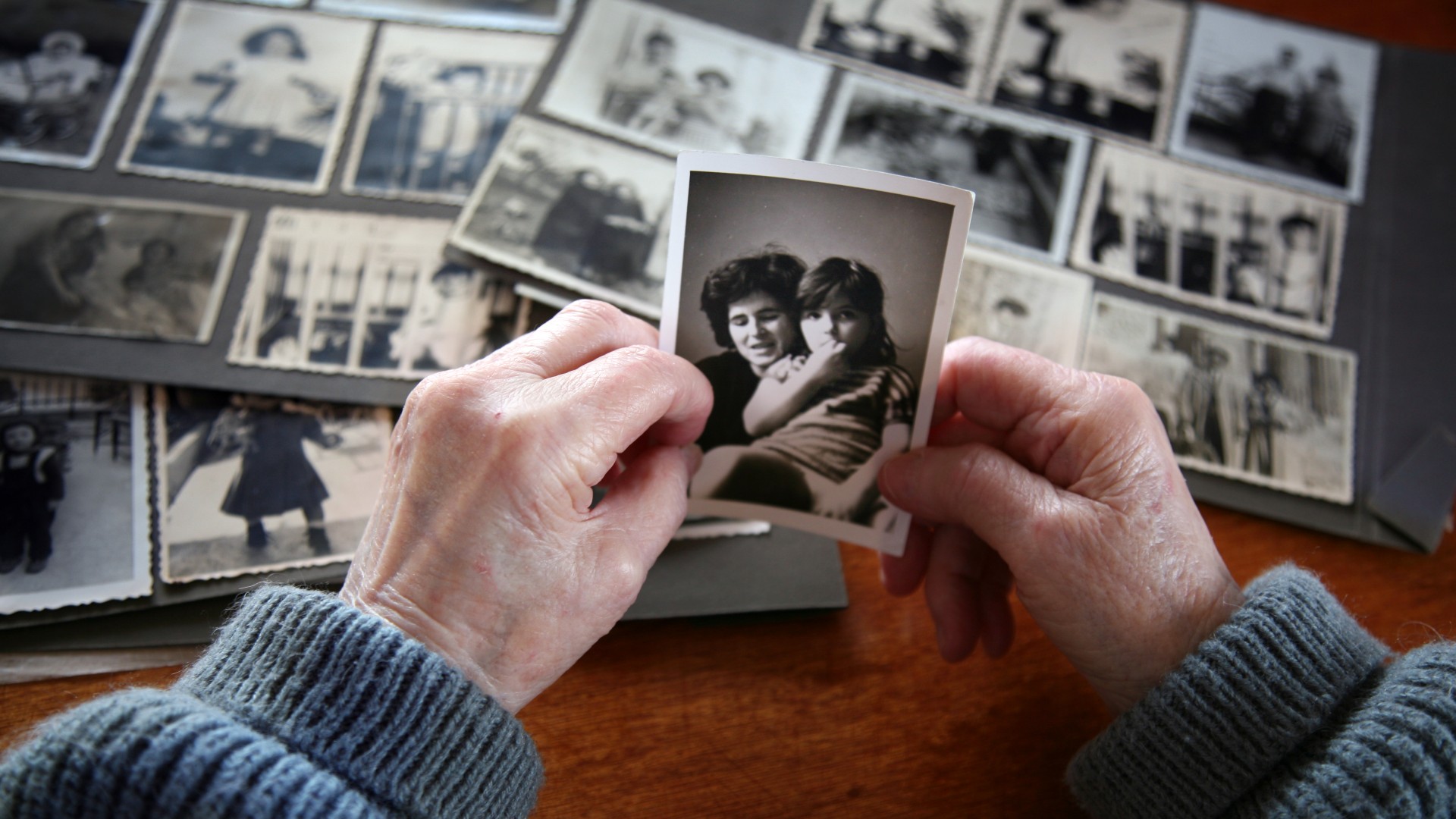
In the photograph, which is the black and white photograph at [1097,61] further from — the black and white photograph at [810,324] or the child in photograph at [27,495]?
the child in photograph at [27,495]

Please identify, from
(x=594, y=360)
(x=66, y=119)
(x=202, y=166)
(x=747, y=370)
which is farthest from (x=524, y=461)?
(x=66, y=119)

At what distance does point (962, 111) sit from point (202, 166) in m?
0.90

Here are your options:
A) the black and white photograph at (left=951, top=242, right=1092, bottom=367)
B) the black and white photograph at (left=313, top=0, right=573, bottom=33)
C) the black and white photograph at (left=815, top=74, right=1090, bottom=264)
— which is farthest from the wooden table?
the black and white photograph at (left=313, top=0, right=573, bottom=33)

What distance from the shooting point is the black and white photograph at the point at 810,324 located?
0.69 metres

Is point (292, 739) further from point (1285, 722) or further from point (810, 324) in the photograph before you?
point (1285, 722)

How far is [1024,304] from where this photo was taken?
1.00 meters

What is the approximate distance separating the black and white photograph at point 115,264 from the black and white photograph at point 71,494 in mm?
71

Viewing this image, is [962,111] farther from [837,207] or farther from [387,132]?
[387,132]

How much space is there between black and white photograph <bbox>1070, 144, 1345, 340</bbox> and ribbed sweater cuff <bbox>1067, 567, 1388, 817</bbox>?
19.5 inches

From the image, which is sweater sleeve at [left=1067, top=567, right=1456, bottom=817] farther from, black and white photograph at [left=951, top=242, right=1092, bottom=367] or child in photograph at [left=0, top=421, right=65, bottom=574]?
A: child in photograph at [left=0, top=421, right=65, bottom=574]

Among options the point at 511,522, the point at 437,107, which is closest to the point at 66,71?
the point at 437,107

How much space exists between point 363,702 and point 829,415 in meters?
0.42

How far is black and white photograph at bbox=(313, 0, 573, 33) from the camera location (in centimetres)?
114

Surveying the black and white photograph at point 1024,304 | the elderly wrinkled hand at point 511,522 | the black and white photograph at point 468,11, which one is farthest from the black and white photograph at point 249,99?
the black and white photograph at point 1024,304
